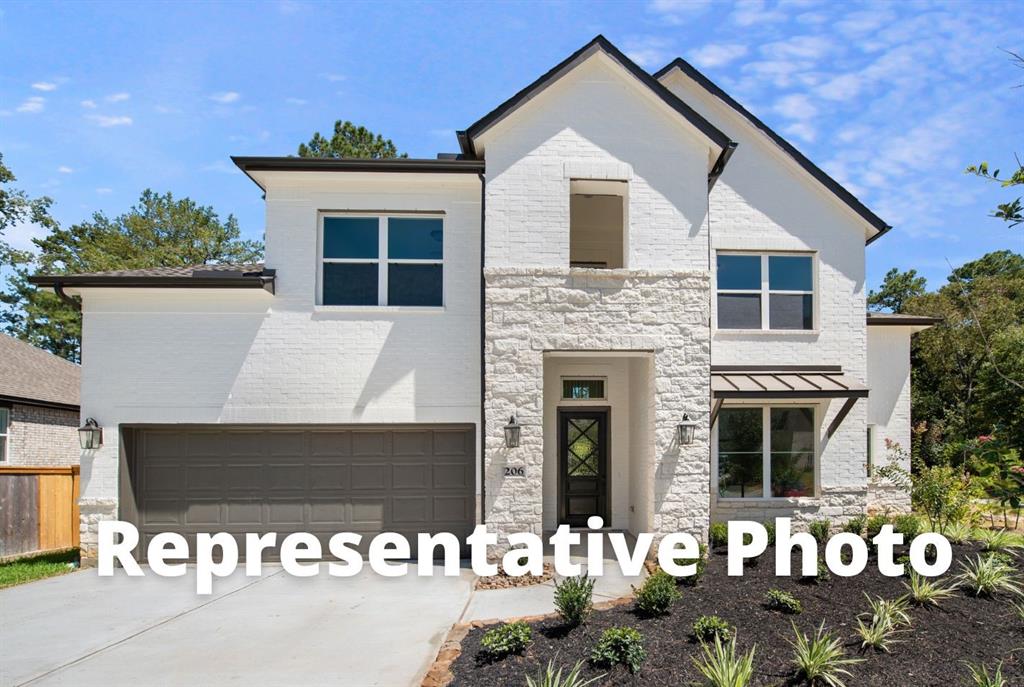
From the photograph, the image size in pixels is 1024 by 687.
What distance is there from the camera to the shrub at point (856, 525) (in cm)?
1184

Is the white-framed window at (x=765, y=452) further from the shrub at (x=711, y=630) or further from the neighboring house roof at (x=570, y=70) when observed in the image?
the shrub at (x=711, y=630)

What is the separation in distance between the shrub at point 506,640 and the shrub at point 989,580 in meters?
5.07

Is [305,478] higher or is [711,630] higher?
[305,478]

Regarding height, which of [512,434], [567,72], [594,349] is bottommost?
[512,434]

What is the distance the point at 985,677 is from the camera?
5.47 metres

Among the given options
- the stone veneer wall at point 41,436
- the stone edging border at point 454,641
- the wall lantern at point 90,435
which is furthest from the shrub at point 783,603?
the stone veneer wall at point 41,436

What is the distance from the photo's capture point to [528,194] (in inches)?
427

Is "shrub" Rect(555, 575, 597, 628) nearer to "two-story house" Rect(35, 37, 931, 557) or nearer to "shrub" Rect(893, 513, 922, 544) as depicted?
"two-story house" Rect(35, 37, 931, 557)

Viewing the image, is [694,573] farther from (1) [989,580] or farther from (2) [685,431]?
(1) [989,580]

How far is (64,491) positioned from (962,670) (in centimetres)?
1564

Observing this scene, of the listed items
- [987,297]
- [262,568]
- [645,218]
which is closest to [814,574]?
[645,218]

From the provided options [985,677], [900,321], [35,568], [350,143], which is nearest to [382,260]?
[35,568]

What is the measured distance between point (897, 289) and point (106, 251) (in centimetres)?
4279

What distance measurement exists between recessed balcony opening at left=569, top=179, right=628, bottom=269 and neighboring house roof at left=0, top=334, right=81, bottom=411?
13671 mm
